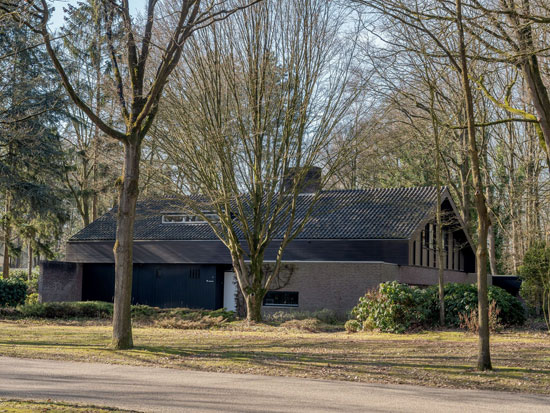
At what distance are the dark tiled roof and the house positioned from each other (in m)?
0.05

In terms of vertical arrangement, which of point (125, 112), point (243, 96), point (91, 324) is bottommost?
point (91, 324)

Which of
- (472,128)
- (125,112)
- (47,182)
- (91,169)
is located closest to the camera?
(472,128)

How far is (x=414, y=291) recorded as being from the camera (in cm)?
2402

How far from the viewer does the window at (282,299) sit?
32.5 meters

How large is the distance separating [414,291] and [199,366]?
12321 millimetres

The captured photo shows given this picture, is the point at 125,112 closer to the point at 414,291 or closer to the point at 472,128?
the point at 472,128

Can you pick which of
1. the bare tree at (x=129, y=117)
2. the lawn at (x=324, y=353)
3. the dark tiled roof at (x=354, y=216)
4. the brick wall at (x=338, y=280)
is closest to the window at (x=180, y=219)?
the dark tiled roof at (x=354, y=216)

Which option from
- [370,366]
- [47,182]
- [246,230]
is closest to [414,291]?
[246,230]

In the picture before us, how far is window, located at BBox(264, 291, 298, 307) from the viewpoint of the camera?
32.5m

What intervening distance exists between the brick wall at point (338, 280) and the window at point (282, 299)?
0.20 metres

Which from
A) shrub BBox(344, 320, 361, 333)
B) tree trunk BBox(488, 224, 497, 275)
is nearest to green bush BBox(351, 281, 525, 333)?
shrub BBox(344, 320, 361, 333)

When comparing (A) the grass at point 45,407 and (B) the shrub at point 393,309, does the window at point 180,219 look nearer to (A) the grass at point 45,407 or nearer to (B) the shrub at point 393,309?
(B) the shrub at point 393,309

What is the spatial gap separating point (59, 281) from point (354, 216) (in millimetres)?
16525

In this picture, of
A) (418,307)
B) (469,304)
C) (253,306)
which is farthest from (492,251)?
(253,306)
